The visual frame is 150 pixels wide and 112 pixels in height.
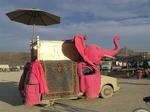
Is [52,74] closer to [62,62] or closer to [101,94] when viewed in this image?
[62,62]

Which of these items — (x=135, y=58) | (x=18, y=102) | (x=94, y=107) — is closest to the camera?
(x=94, y=107)

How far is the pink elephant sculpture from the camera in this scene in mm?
16250

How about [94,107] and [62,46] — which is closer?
[94,107]

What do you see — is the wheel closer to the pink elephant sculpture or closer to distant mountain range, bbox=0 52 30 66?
the pink elephant sculpture

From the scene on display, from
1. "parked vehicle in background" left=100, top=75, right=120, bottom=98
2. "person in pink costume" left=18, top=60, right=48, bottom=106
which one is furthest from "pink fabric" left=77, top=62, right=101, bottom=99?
"person in pink costume" left=18, top=60, right=48, bottom=106

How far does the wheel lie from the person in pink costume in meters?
3.30

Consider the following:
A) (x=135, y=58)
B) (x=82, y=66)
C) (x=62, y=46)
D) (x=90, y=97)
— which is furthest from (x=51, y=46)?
(x=135, y=58)

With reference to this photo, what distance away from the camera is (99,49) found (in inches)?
687

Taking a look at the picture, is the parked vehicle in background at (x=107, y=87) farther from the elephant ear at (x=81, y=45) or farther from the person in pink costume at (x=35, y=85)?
the person in pink costume at (x=35, y=85)

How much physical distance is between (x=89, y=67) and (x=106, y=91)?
1565 mm

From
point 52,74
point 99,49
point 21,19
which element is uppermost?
point 21,19

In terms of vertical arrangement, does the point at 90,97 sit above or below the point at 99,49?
below

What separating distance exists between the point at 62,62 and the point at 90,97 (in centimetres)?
195

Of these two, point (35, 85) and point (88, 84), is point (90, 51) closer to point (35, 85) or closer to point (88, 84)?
point (88, 84)
